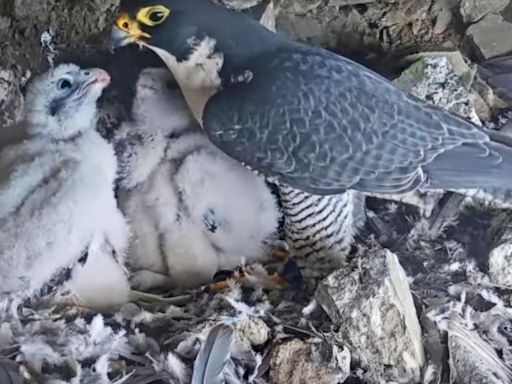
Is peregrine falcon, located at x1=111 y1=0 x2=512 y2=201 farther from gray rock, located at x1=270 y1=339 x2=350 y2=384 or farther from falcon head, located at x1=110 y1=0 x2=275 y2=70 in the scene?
gray rock, located at x1=270 y1=339 x2=350 y2=384

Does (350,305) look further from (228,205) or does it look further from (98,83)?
(98,83)

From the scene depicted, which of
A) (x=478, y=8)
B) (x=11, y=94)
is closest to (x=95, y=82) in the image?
(x=11, y=94)

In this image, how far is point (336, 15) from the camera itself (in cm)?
219

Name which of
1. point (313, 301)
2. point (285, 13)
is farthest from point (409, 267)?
point (285, 13)

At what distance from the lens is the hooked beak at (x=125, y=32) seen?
68.5 inches

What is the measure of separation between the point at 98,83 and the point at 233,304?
0.44 metres

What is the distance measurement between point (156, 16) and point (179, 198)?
12.9 inches

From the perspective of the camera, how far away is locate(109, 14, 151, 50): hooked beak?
1.74 m

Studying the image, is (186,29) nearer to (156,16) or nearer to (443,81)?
(156,16)

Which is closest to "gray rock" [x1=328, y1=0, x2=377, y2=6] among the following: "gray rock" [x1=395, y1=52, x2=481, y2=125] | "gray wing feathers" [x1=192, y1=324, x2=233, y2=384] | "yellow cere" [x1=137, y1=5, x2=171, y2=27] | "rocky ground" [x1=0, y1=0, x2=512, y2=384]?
"rocky ground" [x1=0, y1=0, x2=512, y2=384]

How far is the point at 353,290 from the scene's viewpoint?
64.9 inches

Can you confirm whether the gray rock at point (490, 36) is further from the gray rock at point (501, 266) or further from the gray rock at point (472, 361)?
the gray rock at point (472, 361)

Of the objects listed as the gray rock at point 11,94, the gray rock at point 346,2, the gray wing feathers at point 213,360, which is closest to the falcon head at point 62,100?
the gray rock at point 11,94

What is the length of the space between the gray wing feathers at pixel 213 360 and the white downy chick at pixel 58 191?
0.31 meters
